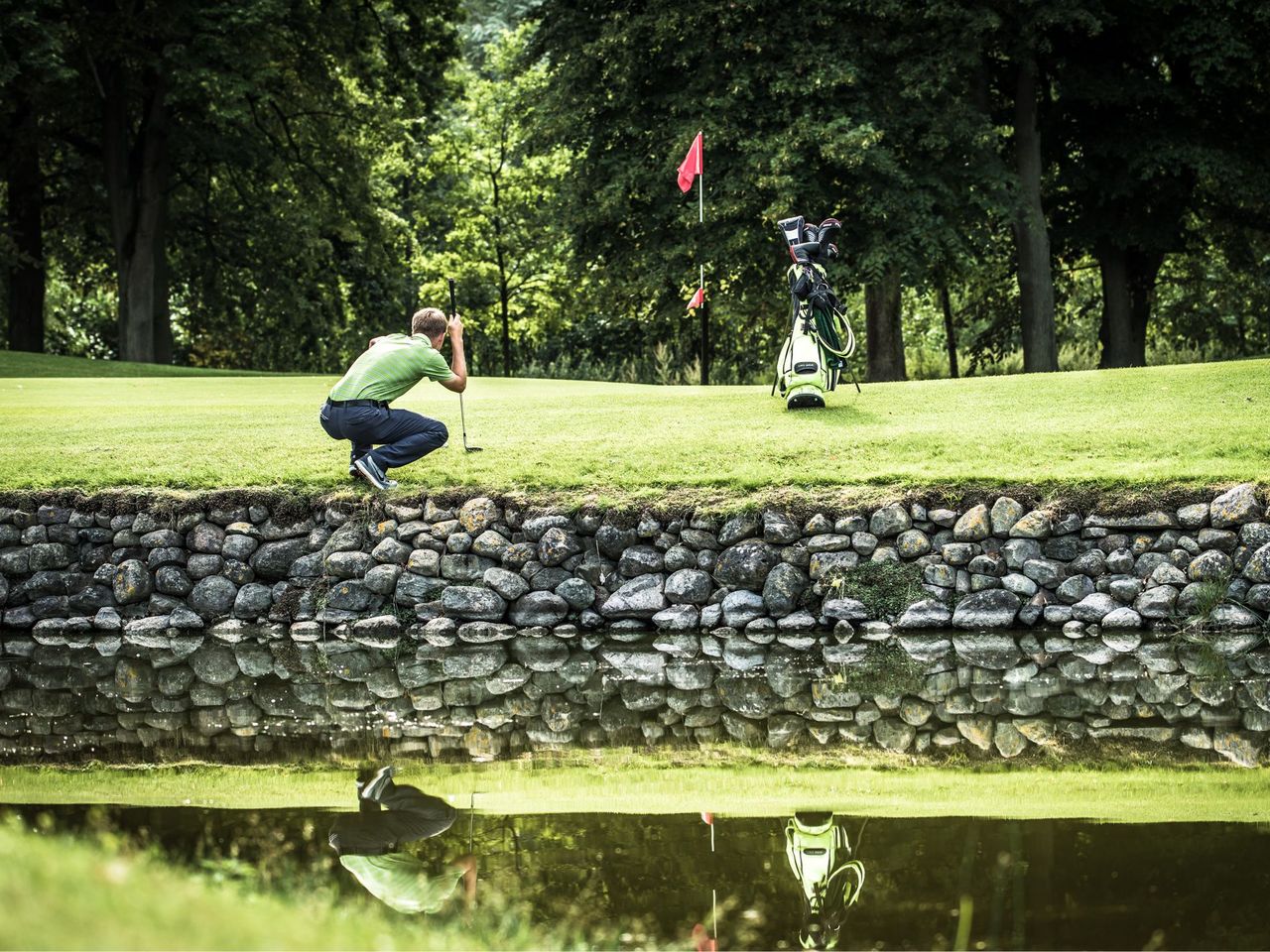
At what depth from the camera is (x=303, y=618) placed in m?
11.6

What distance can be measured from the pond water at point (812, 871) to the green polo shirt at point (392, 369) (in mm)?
6028

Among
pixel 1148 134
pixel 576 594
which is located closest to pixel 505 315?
pixel 1148 134

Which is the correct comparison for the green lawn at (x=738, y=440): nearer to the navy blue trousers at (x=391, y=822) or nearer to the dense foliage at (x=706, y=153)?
the navy blue trousers at (x=391, y=822)

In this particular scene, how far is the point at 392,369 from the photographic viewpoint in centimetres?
1177

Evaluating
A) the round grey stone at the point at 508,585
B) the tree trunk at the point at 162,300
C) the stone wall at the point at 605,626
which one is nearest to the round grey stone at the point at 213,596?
the stone wall at the point at 605,626

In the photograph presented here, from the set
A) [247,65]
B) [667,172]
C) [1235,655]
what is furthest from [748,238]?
[1235,655]

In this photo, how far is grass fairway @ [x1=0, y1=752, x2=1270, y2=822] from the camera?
5.91m

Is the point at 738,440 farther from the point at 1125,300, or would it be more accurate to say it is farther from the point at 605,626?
the point at 1125,300

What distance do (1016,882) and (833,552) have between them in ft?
20.7

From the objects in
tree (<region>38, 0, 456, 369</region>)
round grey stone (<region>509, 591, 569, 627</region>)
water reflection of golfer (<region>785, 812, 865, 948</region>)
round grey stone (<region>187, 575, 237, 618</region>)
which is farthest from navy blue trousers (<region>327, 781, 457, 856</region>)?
tree (<region>38, 0, 456, 369</region>)

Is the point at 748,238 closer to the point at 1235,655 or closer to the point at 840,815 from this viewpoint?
the point at 1235,655

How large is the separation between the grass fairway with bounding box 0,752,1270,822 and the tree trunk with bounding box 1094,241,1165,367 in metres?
23.0

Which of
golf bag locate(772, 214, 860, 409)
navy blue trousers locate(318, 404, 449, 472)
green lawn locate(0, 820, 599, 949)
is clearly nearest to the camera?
green lawn locate(0, 820, 599, 949)

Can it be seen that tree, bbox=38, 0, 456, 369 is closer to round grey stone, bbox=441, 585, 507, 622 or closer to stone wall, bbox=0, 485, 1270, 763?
stone wall, bbox=0, 485, 1270, 763
